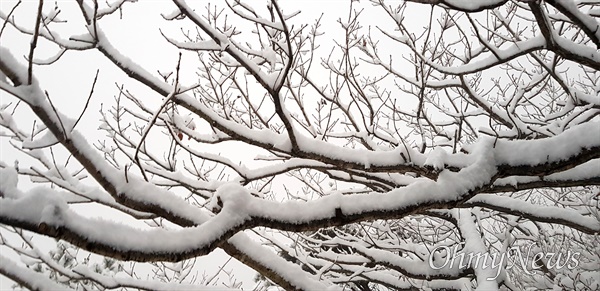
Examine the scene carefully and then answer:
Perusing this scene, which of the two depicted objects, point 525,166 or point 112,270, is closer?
point 525,166

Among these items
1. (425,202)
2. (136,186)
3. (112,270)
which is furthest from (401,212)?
(112,270)

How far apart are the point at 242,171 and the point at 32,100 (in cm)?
197

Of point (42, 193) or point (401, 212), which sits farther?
point (401, 212)

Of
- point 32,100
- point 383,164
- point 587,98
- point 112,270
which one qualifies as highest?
point 587,98

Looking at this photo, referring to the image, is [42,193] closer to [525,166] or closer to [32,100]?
[32,100]

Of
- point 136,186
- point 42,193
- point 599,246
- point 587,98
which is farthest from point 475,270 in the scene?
point 599,246

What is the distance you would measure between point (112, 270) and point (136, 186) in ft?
29.4

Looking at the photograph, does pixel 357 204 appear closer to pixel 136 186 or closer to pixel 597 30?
pixel 136 186

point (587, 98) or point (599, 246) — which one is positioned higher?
point (587, 98)

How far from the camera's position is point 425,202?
220cm

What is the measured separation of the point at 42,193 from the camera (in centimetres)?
141


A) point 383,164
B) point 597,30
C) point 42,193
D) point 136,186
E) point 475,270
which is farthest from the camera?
point 475,270

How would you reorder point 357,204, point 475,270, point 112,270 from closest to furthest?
point 357,204 → point 475,270 → point 112,270

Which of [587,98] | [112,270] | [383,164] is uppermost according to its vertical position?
[587,98]
